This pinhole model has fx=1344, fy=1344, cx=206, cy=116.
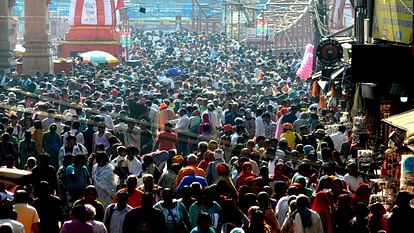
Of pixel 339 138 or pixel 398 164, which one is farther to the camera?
pixel 339 138

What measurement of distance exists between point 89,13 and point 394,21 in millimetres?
38909

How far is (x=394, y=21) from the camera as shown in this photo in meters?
18.3

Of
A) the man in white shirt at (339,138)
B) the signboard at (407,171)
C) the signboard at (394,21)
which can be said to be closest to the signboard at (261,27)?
the signboard at (394,21)

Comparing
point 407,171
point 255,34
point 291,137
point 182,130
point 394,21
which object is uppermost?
point 394,21

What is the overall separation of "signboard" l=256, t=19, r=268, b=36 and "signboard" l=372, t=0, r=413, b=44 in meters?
50.1

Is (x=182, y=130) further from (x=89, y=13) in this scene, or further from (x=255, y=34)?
(x=255, y=34)

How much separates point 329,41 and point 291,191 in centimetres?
1192

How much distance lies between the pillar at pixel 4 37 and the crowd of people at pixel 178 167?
8.83 meters

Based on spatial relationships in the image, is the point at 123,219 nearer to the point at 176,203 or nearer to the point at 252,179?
the point at 176,203

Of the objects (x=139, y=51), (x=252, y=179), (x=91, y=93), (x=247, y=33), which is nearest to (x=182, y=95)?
(x=91, y=93)

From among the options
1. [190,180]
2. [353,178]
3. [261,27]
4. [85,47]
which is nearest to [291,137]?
[353,178]

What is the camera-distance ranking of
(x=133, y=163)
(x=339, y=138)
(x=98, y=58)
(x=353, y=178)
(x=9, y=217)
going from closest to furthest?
(x=9, y=217), (x=353, y=178), (x=133, y=163), (x=339, y=138), (x=98, y=58)

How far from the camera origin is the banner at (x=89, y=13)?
55.9m

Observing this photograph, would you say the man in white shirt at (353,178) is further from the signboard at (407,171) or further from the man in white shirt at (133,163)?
the man in white shirt at (133,163)
